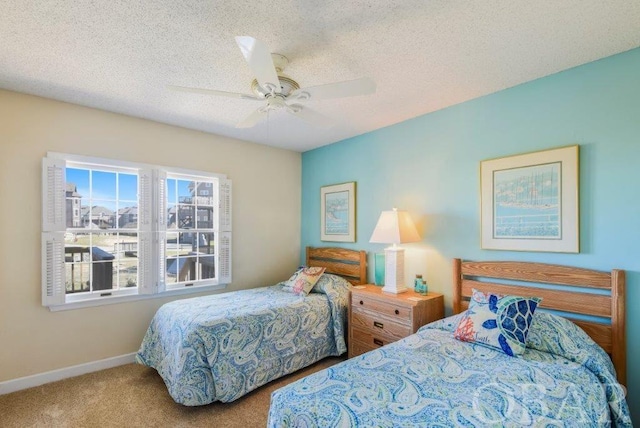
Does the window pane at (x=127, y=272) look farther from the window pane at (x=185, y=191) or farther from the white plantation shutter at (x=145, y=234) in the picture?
the window pane at (x=185, y=191)

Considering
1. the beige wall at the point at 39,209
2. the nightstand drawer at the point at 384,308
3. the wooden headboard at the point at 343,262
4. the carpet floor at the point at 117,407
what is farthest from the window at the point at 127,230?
the nightstand drawer at the point at 384,308

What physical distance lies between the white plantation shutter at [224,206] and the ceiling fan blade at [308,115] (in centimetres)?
175

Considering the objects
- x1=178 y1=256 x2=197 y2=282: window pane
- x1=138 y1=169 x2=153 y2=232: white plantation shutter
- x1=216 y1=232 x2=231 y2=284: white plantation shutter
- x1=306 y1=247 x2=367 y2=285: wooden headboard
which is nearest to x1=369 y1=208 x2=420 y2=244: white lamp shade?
x1=306 y1=247 x2=367 y2=285: wooden headboard

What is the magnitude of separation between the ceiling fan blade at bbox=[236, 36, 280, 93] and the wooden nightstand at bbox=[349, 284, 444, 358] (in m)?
2.00

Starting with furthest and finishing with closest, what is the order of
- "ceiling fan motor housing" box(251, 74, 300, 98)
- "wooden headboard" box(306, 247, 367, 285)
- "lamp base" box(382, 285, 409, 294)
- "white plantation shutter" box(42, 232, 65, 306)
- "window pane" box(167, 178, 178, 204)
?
"wooden headboard" box(306, 247, 367, 285) < "window pane" box(167, 178, 178, 204) < "lamp base" box(382, 285, 409, 294) < "white plantation shutter" box(42, 232, 65, 306) < "ceiling fan motor housing" box(251, 74, 300, 98)

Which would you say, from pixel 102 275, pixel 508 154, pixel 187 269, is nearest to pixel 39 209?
pixel 102 275

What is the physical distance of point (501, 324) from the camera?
1.87m

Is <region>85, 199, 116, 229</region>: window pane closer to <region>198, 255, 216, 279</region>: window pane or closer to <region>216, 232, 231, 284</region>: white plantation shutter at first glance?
<region>198, 255, 216, 279</region>: window pane

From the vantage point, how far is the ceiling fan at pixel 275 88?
1.49m

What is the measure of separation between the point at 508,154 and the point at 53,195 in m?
3.86

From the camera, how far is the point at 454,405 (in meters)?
1.27

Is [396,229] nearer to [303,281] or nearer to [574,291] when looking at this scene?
[303,281]

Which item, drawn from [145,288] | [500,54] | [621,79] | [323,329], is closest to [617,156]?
[621,79]

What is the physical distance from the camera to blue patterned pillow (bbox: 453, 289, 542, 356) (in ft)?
5.91
